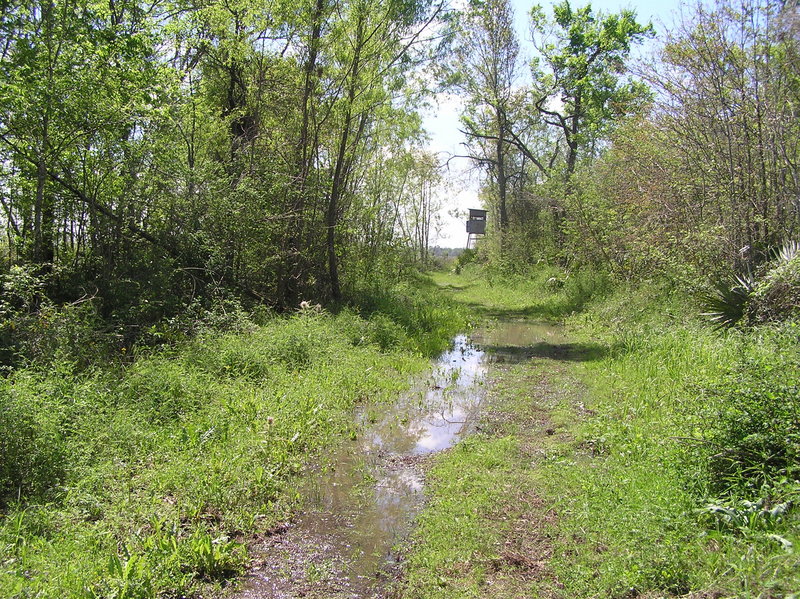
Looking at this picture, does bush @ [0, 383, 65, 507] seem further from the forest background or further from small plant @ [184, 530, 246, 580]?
small plant @ [184, 530, 246, 580]

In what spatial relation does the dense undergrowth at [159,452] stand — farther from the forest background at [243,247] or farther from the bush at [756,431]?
the bush at [756,431]

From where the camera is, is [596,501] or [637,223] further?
[637,223]

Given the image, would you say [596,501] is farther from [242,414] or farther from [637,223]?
[637,223]

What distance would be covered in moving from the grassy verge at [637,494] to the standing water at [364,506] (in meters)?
0.29

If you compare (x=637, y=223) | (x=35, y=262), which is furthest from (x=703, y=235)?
(x=35, y=262)

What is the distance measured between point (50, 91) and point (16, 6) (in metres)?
1.54

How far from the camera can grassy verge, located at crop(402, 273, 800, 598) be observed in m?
3.06

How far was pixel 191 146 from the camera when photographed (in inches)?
455

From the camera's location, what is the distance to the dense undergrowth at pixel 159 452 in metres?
3.44

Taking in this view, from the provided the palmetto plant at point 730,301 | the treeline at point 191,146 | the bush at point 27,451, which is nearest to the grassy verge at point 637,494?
the palmetto plant at point 730,301

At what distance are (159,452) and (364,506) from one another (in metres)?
2.01

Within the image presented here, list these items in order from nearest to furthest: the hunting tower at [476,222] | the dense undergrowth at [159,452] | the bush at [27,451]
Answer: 1. the dense undergrowth at [159,452]
2. the bush at [27,451]
3. the hunting tower at [476,222]

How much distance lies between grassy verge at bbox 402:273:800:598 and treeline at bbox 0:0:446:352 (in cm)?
629

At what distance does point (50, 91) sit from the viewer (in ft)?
23.8
